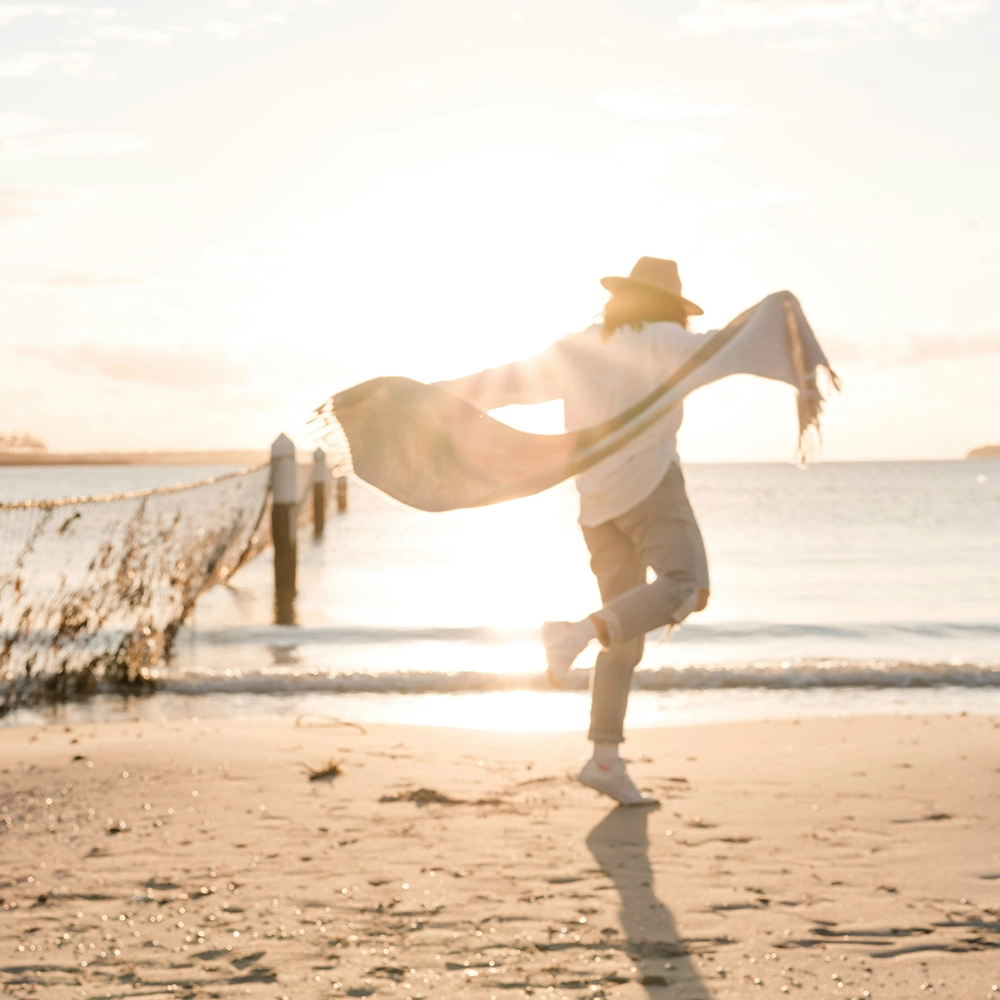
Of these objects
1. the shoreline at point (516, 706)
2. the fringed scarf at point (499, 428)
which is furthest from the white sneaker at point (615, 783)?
the shoreline at point (516, 706)

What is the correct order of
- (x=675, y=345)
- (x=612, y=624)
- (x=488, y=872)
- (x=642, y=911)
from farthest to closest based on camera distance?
(x=675, y=345), (x=612, y=624), (x=488, y=872), (x=642, y=911)

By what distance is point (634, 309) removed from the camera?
424 centimetres

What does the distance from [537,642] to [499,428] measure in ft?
29.6

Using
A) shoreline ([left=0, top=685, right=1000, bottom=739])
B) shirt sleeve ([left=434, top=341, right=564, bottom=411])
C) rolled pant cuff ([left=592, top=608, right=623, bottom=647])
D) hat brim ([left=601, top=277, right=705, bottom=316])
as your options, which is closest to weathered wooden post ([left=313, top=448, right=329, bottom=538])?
shoreline ([left=0, top=685, right=1000, bottom=739])

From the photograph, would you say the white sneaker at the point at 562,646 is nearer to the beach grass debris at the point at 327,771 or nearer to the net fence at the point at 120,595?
the beach grass debris at the point at 327,771

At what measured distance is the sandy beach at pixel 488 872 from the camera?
3023mm

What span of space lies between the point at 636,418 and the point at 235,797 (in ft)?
7.77

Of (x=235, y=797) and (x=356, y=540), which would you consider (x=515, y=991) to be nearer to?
(x=235, y=797)

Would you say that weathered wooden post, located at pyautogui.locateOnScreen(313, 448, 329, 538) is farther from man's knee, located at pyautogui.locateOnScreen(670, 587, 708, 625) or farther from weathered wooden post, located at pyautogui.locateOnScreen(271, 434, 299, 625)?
man's knee, located at pyautogui.locateOnScreen(670, 587, 708, 625)

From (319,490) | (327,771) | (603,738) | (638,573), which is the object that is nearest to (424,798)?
(327,771)

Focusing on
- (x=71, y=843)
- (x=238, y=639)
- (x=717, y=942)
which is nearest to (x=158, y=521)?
(x=238, y=639)

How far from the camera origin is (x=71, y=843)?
4.18 meters

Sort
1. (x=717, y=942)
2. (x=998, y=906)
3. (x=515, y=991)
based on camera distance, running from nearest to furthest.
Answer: (x=515, y=991), (x=717, y=942), (x=998, y=906)

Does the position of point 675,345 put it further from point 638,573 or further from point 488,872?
point 488,872
